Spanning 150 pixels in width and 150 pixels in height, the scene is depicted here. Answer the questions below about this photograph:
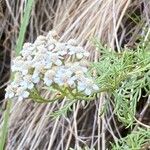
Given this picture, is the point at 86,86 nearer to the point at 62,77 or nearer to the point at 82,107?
the point at 62,77

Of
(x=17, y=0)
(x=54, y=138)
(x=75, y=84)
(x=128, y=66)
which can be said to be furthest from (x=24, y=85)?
(x=17, y=0)

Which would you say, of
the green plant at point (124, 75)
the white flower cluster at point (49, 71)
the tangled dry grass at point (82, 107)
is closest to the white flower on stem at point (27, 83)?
the white flower cluster at point (49, 71)

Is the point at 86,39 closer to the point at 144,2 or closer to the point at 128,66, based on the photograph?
the point at 144,2

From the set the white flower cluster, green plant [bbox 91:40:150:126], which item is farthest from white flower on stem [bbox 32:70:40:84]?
green plant [bbox 91:40:150:126]

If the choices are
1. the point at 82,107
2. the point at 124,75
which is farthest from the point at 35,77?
the point at 82,107

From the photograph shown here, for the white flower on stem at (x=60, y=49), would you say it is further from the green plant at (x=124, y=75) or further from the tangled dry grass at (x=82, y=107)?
the tangled dry grass at (x=82, y=107)

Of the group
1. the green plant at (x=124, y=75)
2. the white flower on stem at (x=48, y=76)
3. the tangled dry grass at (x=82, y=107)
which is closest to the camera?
the white flower on stem at (x=48, y=76)
